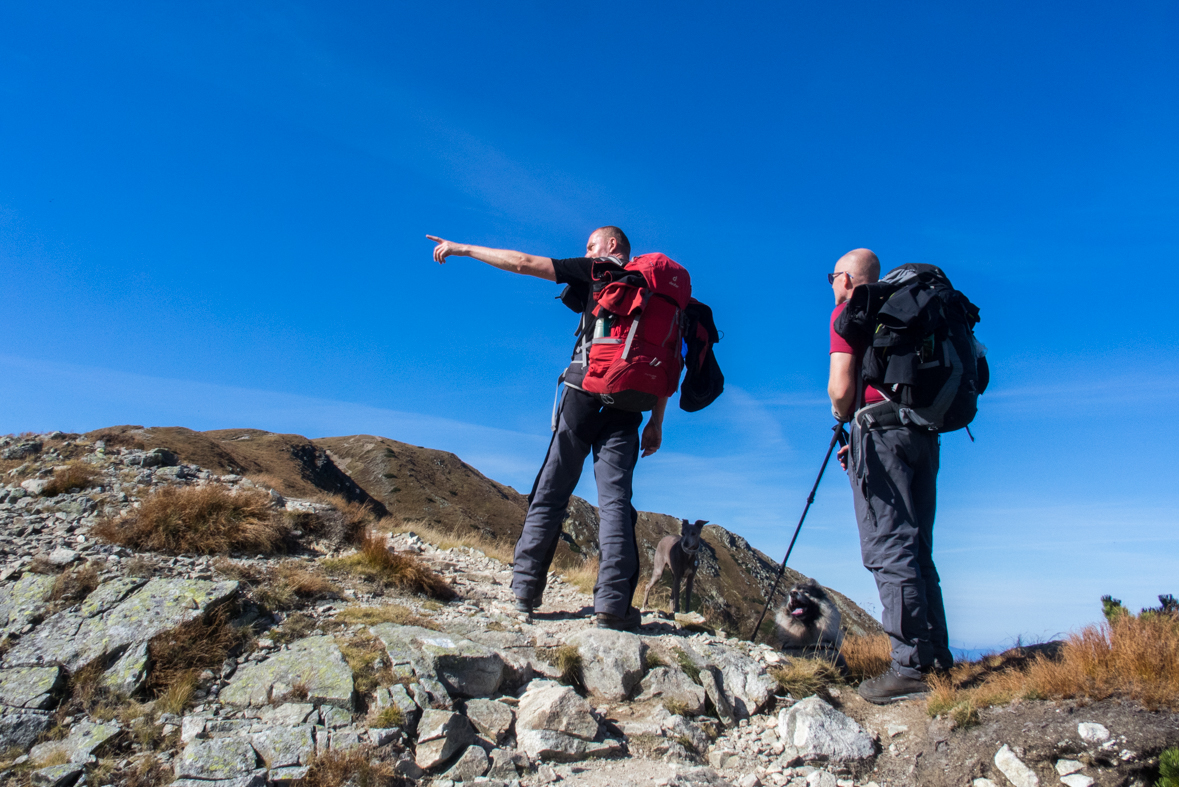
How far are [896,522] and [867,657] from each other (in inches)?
56.7

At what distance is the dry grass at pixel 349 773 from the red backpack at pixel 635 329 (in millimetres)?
2567

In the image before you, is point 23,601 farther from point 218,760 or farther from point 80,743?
point 218,760

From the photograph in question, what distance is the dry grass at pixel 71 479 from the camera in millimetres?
6410

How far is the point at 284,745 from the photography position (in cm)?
294

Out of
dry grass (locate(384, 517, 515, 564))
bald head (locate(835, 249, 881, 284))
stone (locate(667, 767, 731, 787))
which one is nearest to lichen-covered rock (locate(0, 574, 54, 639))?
stone (locate(667, 767, 731, 787))

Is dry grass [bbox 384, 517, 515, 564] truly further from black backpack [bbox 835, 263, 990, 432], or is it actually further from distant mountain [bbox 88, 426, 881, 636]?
distant mountain [bbox 88, 426, 881, 636]

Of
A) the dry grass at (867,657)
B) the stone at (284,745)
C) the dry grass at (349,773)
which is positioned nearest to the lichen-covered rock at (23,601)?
the stone at (284,745)

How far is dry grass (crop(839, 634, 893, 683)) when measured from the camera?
438 cm

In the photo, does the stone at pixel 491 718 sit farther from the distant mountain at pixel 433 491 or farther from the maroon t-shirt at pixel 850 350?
the distant mountain at pixel 433 491

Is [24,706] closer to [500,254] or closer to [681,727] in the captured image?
[681,727]

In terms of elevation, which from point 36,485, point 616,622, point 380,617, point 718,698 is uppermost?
point 36,485

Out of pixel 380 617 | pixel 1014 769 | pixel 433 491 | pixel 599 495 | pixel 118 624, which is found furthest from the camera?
pixel 433 491

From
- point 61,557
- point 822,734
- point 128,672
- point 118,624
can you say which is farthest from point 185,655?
point 822,734

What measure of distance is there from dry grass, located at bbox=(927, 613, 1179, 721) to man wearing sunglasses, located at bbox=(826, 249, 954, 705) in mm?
241
